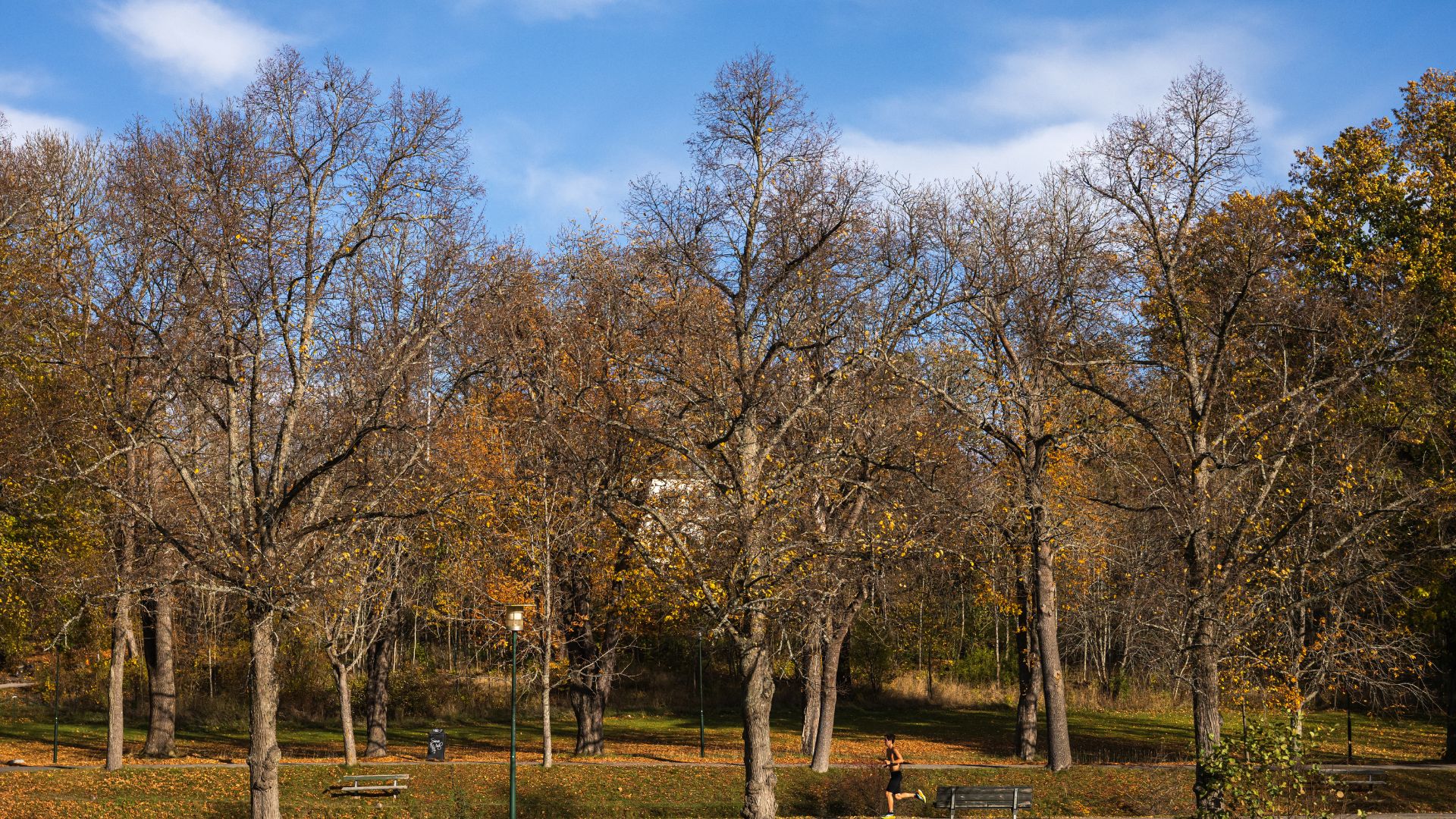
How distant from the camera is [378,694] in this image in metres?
29.6

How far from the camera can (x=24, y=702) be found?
38312mm

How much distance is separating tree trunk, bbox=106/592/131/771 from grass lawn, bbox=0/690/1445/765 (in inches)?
125

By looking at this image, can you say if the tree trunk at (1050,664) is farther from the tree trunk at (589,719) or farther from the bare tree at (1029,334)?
the tree trunk at (589,719)

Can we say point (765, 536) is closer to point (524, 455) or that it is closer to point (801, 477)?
point (801, 477)

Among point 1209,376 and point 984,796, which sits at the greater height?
point 1209,376

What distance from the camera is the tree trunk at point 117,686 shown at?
79.4 ft

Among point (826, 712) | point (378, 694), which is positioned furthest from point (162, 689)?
point (826, 712)

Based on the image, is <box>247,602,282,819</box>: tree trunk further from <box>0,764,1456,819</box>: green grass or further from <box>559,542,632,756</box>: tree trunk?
<box>559,542,632,756</box>: tree trunk

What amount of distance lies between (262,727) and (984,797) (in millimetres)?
11880

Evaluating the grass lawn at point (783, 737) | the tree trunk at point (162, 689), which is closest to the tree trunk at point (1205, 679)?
the grass lawn at point (783, 737)

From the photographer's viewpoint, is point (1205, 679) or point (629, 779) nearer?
point (1205, 679)

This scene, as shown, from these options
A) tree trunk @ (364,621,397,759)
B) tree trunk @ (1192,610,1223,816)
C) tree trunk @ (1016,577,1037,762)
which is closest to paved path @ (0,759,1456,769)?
tree trunk @ (364,621,397,759)

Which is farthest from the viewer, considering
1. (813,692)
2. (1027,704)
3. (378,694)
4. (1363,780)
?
(378,694)

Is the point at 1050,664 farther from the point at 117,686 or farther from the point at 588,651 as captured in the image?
the point at 117,686
